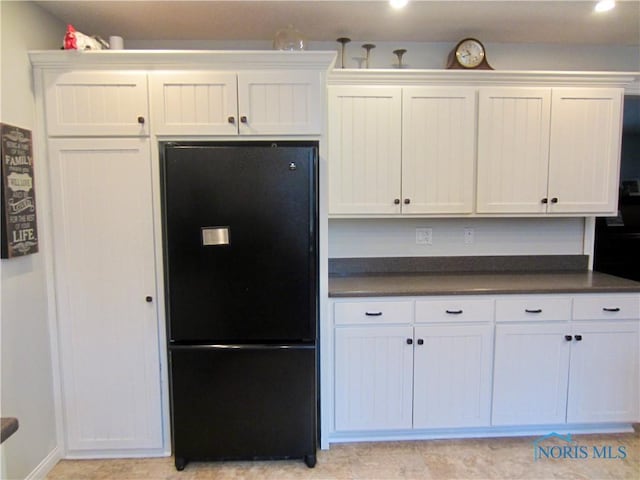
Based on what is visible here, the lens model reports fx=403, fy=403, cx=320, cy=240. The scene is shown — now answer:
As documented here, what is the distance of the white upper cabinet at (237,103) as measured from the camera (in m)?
2.01

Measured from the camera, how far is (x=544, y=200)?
96.6 inches

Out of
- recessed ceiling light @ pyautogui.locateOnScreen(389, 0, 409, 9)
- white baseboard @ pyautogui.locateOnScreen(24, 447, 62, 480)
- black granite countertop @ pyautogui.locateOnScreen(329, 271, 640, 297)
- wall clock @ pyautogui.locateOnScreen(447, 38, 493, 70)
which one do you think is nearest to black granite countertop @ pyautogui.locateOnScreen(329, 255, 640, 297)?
black granite countertop @ pyautogui.locateOnScreen(329, 271, 640, 297)

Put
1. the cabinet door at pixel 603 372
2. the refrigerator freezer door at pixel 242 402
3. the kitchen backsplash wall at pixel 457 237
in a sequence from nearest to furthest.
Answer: the refrigerator freezer door at pixel 242 402, the cabinet door at pixel 603 372, the kitchen backsplash wall at pixel 457 237

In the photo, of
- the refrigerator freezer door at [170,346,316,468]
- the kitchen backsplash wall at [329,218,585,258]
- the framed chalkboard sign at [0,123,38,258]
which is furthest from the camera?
the kitchen backsplash wall at [329,218,585,258]

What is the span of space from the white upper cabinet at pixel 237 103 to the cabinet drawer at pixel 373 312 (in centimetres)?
→ 95

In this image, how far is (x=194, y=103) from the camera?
202cm

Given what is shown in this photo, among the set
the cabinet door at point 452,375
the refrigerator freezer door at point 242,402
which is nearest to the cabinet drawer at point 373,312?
the cabinet door at point 452,375

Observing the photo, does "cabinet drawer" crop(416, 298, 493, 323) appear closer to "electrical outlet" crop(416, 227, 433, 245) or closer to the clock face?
"electrical outlet" crop(416, 227, 433, 245)

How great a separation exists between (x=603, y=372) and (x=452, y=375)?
88 cm

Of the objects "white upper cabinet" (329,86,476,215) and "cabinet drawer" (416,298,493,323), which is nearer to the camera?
"cabinet drawer" (416,298,493,323)

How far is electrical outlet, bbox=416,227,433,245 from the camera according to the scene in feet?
8.93

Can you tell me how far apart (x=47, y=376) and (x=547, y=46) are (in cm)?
355

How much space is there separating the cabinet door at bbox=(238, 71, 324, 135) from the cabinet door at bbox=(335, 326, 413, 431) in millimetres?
1110

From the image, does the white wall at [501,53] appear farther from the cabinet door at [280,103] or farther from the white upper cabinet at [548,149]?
the cabinet door at [280,103]
